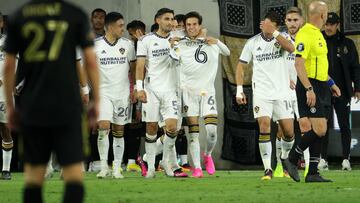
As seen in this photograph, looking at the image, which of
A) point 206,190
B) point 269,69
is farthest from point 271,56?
point 206,190

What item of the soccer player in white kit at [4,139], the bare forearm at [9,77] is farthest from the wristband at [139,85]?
the bare forearm at [9,77]

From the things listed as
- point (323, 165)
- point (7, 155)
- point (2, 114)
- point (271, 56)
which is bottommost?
point (323, 165)

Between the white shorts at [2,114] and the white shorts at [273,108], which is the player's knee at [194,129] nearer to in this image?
the white shorts at [273,108]

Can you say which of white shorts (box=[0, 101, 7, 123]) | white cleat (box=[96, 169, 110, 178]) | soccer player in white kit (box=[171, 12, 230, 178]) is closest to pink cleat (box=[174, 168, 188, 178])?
soccer player in white kit (box=[171, 12, 230, 178])

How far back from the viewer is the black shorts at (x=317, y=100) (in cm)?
1290

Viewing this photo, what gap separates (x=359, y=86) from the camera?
755 inches

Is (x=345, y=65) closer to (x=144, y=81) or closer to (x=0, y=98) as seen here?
(x=144, y=81)

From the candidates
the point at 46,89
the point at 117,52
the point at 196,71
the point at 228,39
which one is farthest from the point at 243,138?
the point at 46,89

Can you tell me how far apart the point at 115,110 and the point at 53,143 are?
8.54 meters

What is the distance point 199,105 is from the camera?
16.4 meters

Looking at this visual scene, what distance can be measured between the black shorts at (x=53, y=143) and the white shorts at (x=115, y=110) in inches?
326

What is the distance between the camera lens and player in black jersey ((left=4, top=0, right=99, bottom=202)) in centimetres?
714

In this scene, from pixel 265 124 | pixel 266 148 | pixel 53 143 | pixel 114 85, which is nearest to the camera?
pixel 53 143

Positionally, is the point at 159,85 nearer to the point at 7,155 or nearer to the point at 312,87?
the point at 7,155
